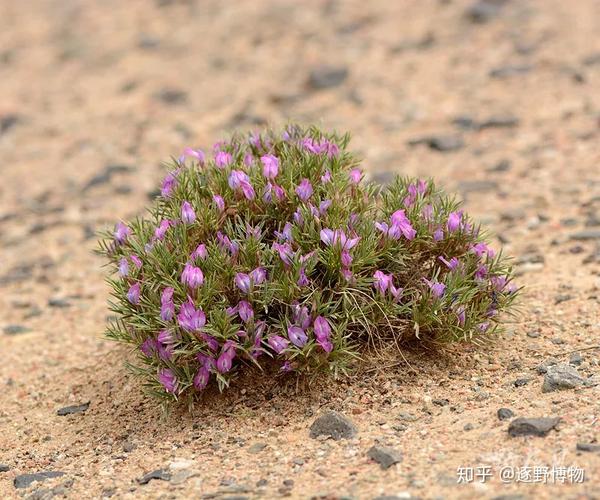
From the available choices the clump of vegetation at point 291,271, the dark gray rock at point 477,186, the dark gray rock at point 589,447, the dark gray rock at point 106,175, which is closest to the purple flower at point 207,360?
the clump of vegetation at point 291,271

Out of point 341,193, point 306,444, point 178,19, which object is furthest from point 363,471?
point 178,19

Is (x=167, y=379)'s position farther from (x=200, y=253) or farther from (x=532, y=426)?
(x=532, y=426)

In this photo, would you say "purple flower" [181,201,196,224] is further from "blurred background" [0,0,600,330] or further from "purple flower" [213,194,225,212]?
"blurred background" [0,0,600,330]

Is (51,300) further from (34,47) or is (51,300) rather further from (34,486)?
(34,47)

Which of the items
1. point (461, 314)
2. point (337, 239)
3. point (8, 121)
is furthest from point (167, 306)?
point (8, 121)

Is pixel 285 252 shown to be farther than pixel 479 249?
No

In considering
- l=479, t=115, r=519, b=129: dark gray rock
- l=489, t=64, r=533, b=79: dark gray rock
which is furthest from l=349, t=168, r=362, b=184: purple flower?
l=489, t=64, r=533, b=79: dark gray rock
